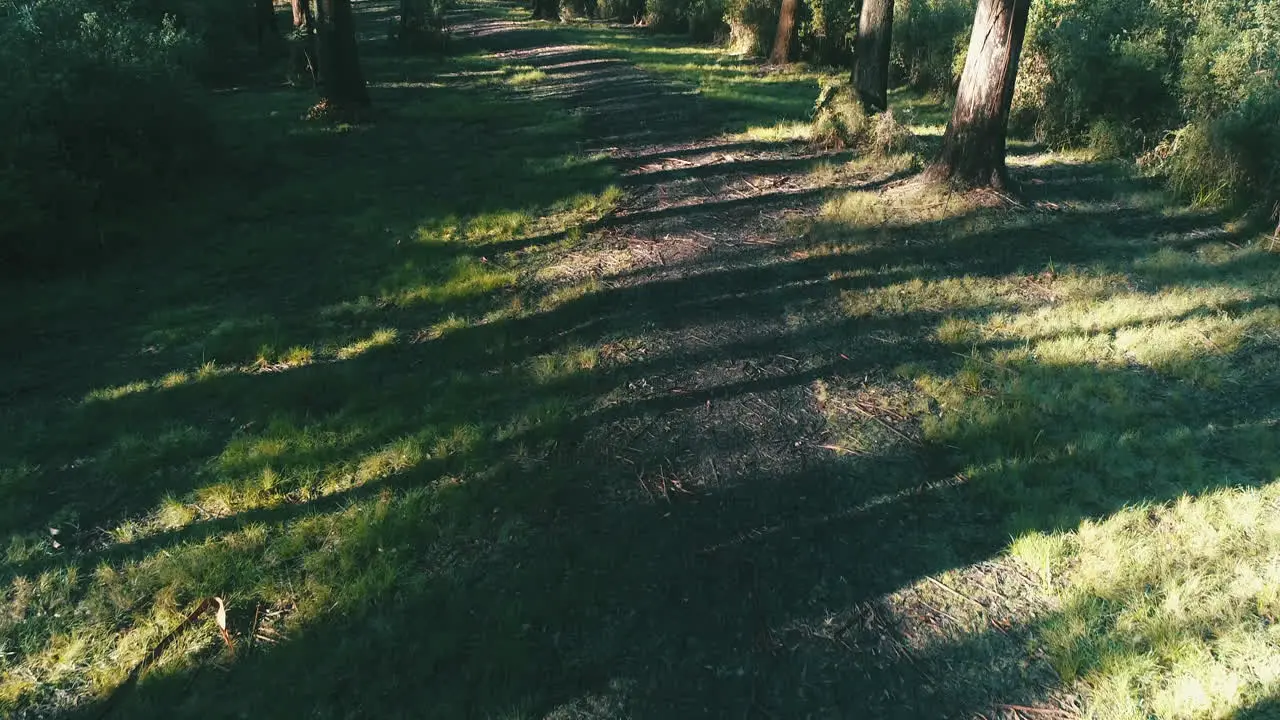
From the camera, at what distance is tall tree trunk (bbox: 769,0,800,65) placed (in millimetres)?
16625

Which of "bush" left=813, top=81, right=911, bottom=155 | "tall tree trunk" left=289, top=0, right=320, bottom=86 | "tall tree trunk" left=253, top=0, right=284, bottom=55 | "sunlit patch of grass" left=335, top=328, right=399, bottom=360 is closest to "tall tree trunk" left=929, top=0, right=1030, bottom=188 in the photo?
"bush" left=813, top=81, right=911, bottom=155

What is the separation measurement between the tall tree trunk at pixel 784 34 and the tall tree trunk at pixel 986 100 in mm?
9878

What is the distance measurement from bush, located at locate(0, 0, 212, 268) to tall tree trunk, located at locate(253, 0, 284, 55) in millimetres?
8269

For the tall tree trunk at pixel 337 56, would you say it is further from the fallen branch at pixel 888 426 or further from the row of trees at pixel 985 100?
the fallen branch at pixel 888 426

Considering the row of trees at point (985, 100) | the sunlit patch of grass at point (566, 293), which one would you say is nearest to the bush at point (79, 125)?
the sunlit patch of grass at point (566, 293)

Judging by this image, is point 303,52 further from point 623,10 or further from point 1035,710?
point 623,10

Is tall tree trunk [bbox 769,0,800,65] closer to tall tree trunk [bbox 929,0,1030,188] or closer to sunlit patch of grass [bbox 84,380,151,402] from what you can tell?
tall tree trunk [bbox 929,0,1030,188]

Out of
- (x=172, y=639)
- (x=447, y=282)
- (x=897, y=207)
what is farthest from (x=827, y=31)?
(x=172, y=639)

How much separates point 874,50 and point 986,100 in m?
4.16

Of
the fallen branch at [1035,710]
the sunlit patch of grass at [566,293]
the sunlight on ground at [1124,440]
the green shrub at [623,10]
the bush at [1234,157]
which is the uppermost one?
the green shrub at [623,10]

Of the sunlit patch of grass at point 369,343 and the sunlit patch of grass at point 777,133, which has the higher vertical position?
the sunlit patch of grass at point 777,133

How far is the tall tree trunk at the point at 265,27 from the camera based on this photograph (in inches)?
678

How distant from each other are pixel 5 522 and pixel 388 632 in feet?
7.50

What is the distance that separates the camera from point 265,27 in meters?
17.8
